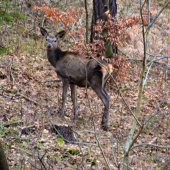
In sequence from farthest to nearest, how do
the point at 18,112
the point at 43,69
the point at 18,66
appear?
the point at 43,69
the point at 18,66
the point at 18,112

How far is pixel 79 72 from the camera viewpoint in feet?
25.6

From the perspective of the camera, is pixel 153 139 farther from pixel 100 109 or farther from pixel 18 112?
pixel 18 112

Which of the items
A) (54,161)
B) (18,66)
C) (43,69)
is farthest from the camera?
(43,69)

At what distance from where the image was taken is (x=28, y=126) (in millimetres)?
6094

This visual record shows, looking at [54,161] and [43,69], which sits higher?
[43,69]

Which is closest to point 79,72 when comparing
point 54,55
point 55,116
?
point 54,55

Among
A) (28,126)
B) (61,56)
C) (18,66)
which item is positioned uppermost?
(61,56)

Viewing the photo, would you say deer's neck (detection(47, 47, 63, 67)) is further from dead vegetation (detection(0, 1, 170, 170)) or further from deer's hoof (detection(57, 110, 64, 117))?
deer's hoof (detection(57, 110, 64, 117))

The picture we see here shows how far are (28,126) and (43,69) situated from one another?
485 centimetres

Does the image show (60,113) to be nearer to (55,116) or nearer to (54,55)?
(55,116)

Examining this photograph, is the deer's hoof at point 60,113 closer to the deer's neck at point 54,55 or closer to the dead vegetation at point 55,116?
the dead vegetation at point 55,116

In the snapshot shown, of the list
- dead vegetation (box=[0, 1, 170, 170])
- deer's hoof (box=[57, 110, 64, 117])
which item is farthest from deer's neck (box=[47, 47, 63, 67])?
deer's hoof (box=[57, 110, 64, 117])

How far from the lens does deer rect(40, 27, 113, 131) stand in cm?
748

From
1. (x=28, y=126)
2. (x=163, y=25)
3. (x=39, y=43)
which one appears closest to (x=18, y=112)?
(x=28, y=126)
